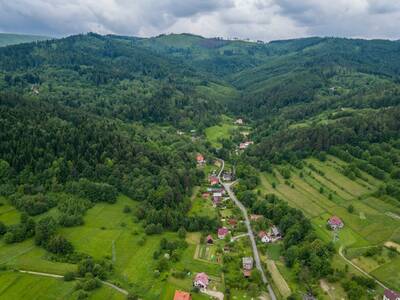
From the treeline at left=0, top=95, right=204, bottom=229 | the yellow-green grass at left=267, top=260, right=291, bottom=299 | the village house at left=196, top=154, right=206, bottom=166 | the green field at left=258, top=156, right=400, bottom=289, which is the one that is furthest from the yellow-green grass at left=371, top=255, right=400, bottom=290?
the village house at left=196, top=154, right=206, bottom=166

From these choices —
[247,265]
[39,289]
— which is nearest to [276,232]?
[247,265]

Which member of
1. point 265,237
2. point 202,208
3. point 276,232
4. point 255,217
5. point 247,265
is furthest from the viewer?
point 202,208

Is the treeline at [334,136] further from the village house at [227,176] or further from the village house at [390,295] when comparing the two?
the village house at [390,295]

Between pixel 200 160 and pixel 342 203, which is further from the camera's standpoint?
pixel 200 160

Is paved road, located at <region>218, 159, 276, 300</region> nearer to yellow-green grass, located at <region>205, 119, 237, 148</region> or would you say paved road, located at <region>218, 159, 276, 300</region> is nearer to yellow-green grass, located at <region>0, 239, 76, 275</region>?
yellow-green grass, located at <region>0, 239, 76, 275</region>

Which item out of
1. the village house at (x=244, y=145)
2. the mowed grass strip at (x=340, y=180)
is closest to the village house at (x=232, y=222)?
the mowed grass strip at (x=340, y=180)

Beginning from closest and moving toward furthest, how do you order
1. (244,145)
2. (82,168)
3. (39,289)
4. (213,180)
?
(39,289) < (82,168) < (213,180) < (244,145)

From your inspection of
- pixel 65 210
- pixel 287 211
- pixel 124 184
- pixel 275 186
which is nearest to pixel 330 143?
pixel 275 186

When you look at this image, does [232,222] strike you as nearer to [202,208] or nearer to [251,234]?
[251,234]
